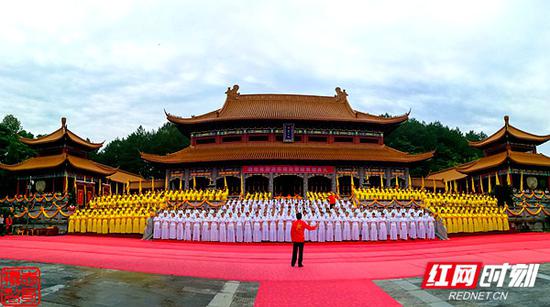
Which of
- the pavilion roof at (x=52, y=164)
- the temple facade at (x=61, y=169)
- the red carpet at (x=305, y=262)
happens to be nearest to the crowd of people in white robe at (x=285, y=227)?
the red carpet at (x=305, y=262)

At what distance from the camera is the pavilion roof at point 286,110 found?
30328 mm

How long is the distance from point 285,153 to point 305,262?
18.5m

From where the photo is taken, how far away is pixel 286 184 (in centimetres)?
3111

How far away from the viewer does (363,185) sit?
1115 inches

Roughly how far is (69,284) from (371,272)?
601cm

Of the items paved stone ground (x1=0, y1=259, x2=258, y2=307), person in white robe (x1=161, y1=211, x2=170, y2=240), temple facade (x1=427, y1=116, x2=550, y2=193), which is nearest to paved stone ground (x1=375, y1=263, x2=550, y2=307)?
paved stone ground (x1=0, y1=259, x2=258, y2=307)

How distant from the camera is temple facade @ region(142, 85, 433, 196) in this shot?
28344 millimetres

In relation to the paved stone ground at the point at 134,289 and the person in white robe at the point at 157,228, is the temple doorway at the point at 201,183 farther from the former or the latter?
the paved stone ground at the point at 134,289

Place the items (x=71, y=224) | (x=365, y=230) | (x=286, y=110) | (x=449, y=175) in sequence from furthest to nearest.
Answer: (x=449, y=175) → (x=286, y=110) → (x=71, y=224) → (x=365, y=230)

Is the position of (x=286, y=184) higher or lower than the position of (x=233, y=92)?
lower

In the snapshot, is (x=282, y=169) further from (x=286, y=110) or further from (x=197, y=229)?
(x=197, y=229)

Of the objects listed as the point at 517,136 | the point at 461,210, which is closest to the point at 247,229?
the point at 461,210

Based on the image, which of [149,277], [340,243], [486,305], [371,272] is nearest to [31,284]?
[149,277]

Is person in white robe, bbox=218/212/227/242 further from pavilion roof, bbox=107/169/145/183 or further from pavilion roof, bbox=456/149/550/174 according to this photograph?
pavilion roof, bbox=107/169/145/183
